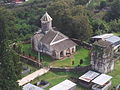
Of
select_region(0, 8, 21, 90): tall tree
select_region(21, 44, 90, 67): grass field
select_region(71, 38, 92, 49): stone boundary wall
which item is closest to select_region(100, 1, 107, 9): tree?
select_region(71, 38, 92, 49): stone boundary wall

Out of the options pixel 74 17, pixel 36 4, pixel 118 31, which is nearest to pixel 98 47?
pixel 74 17

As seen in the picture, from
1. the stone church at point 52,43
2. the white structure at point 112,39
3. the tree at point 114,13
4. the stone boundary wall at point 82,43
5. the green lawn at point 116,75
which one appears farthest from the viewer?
the tree at point 114,13

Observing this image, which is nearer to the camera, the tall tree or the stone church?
the tall tree

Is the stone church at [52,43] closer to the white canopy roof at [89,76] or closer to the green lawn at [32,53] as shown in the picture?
the green lawn at [32,53]

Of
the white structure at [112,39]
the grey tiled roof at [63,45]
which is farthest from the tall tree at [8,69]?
the white structure at [112,39]

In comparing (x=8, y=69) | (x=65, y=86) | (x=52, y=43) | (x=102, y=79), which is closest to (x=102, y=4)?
(x=52, y=43)

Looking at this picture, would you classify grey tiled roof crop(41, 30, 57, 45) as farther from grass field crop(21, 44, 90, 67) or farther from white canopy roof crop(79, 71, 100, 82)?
white canopy roof crop(79, 71, 100, 82)
